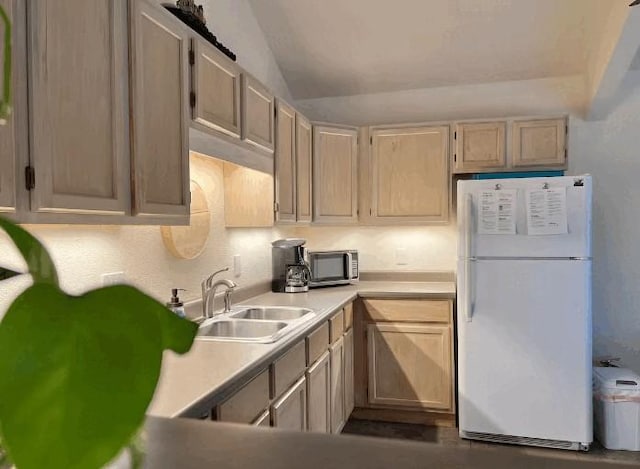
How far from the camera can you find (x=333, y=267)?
3609 mm

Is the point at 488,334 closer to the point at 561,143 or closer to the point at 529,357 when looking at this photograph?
the point at 529,357

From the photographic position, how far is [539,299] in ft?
9.29

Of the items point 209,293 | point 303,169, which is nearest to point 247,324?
point 209,293

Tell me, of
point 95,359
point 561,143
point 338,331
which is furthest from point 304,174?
point 95,359

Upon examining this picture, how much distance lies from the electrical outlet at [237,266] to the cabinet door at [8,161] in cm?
179

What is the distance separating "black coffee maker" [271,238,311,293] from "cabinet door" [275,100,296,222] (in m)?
0.32

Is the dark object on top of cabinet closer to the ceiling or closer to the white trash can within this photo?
the ceiling

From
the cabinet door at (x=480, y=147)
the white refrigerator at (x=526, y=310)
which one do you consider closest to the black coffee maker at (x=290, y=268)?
the white refrigerator at (x=526, y=310)

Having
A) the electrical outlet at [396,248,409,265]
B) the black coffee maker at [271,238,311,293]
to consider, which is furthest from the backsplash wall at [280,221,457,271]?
the black coffee maker at [271,238,311,293]

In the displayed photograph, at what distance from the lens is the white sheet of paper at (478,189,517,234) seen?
2832mm

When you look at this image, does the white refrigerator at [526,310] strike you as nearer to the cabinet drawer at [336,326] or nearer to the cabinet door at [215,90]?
the cabinet drawer at [336,326]

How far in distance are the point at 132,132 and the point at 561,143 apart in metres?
2.92

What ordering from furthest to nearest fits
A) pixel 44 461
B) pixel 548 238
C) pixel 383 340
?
1. pixel 383 340
2. pixel 548 238
3. pixel 44 461

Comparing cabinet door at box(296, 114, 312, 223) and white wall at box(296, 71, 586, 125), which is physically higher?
white wall at box(296, 71, 586, 125)
